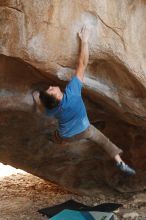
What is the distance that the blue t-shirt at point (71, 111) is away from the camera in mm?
3050

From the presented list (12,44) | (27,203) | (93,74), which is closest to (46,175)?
(27,203)

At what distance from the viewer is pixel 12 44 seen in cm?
301

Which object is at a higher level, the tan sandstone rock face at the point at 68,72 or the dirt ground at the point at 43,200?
the tan sandstone rock face at the point at 68,72

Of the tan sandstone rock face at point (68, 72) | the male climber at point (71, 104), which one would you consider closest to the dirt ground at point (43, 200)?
the tan sandstone rock face at point (68, 72)

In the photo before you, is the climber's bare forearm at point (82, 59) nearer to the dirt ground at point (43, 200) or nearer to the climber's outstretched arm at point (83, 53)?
the climber's outstretched arm at point (83, 53)

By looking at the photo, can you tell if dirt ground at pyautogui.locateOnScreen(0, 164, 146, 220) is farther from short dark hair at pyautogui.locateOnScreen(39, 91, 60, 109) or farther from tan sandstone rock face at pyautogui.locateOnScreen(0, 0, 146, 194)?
short dark hair at pyautogui.locateOnScreen(39, 91, 60, 109)

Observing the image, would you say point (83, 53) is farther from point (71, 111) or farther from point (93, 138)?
point (93, 138)

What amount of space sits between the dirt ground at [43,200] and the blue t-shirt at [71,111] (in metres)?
1.40

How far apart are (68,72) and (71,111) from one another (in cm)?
29

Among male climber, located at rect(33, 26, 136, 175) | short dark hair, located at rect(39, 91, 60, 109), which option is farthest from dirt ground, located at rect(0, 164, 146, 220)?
short dark hair, located at rect(39, 91, 60, 109)

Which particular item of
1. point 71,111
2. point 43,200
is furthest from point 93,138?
point 43,200

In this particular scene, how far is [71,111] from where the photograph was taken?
3.13 meters

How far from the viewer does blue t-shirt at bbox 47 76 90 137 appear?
3.05 meters

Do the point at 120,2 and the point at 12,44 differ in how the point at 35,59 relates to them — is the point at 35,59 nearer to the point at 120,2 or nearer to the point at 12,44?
the point at 12,44
